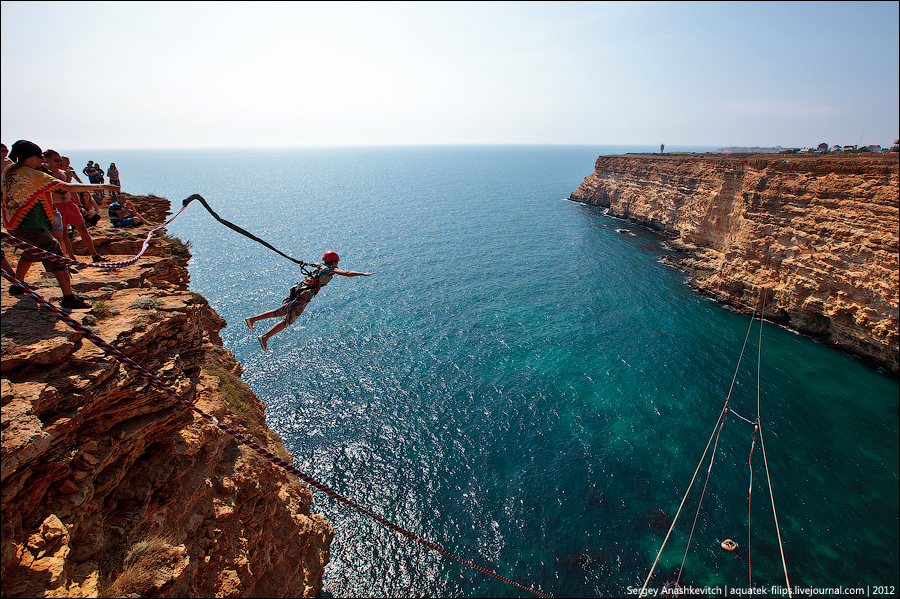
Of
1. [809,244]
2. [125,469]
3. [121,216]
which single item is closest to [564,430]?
[125,469]

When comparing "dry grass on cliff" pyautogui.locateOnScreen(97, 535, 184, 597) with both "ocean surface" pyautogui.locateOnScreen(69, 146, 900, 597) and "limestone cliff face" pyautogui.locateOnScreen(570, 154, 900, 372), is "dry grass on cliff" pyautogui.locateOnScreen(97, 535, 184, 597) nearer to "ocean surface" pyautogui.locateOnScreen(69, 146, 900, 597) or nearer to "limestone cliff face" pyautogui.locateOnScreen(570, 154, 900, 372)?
"ocean surface" pyautogui.locateOnScreen(69, 146, 900, 597)

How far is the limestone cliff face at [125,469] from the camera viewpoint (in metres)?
6.02

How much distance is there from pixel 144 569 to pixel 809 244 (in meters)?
48.8

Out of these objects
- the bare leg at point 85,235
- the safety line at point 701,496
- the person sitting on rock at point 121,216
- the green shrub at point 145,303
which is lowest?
the safety line at point 701,496

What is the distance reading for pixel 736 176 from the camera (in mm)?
46625

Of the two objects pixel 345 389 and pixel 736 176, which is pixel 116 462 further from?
pixel 736 176

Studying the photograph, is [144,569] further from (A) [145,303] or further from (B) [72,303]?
(A) [145,303]

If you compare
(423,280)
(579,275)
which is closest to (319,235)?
(423,280)

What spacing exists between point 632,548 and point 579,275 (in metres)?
36.3

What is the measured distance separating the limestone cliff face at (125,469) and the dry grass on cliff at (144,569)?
0.07 ft

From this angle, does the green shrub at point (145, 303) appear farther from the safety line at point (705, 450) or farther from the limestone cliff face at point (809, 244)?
the limestone cliff face at point (809, 244)

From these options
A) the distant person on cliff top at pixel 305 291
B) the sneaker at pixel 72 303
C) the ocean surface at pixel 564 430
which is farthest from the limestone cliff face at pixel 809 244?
the sneaker at pixel 72 303

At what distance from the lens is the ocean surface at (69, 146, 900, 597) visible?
1833cm

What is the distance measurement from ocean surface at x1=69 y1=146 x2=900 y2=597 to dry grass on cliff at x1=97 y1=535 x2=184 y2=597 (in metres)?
12.0
